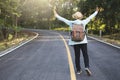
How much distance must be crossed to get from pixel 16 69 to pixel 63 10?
8821 cm

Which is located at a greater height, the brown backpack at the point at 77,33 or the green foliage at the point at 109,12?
the green foliage at the point at 109,12

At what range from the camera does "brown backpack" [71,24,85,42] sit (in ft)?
31.3

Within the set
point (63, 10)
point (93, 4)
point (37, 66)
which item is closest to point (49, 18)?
point (63, 10)

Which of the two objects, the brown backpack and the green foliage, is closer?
the brown backpack

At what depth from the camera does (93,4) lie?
155 ft

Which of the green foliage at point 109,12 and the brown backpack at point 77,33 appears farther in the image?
the green foliage at point 109,12

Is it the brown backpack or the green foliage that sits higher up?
the green foliage

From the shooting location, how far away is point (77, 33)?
9.52m

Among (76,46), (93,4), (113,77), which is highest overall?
(93,4)

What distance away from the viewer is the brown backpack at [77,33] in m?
9.53

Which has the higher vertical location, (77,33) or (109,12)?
(109,12)

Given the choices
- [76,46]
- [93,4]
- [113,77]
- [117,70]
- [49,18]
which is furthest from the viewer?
[49,18]

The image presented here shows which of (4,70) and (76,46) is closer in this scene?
(76,46)

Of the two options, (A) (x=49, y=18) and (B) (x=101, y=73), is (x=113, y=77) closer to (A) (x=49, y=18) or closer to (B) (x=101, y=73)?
(B) (x=101, y=73)
